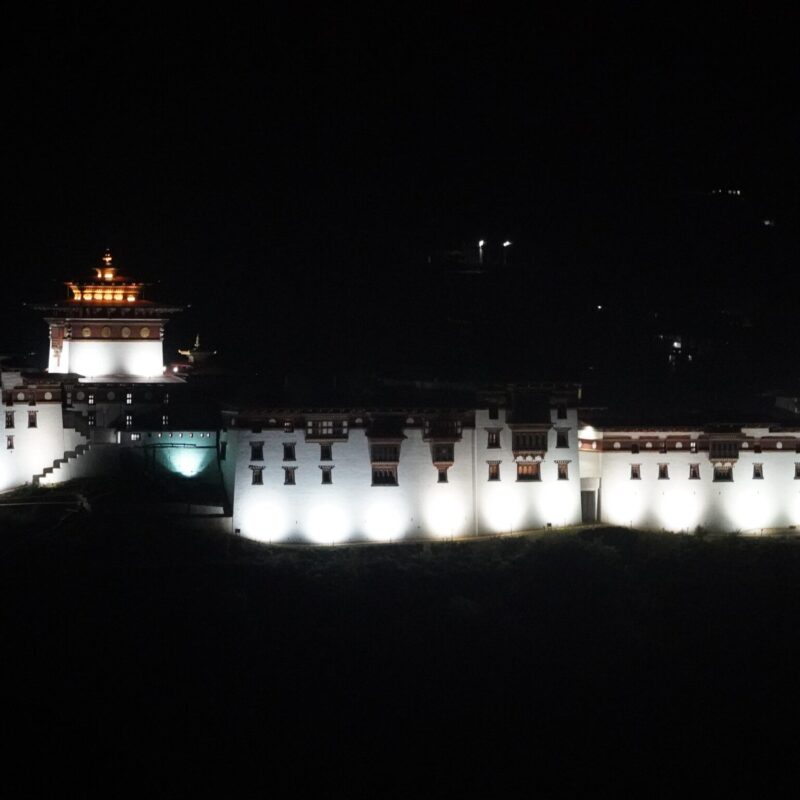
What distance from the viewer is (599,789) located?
3512 cm

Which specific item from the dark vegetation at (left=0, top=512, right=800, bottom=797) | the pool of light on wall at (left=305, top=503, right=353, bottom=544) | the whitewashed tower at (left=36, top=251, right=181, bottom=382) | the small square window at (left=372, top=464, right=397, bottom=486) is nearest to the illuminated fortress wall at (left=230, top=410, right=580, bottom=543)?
the pool of light on wall at (left=305, top=503, right=353, bottom=544)

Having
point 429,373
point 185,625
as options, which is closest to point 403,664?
point 185,625

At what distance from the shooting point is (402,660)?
37.7 metres

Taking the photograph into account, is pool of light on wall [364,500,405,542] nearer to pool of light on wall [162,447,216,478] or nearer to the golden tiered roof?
pool of light on wall [162,447,216,478]

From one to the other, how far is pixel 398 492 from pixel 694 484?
9.03 m

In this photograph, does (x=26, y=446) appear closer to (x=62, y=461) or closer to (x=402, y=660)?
(x=62, y=461)

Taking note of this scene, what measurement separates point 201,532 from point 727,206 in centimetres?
5080

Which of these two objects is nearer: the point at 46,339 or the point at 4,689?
the point at 4,689

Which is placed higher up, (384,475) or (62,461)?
(62,461)

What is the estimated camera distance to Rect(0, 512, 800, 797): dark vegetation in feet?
112

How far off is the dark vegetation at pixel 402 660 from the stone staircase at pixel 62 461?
378cm

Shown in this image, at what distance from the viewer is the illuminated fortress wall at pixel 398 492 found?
40.6 metres

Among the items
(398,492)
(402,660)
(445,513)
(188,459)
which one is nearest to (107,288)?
(188,459)

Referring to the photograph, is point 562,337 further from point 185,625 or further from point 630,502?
point 185,625
